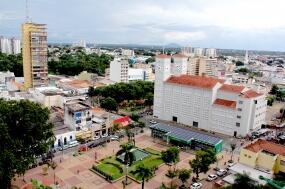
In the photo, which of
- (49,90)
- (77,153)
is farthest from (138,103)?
(77,153)

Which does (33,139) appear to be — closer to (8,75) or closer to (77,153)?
(77,153)

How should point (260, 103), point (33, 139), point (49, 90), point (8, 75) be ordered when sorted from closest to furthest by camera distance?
point (33, 139), point (260, 103), point (49, 90), point (8, 75)

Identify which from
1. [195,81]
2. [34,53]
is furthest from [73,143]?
[34,53]

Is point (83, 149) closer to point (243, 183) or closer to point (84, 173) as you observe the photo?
point (84, 173)

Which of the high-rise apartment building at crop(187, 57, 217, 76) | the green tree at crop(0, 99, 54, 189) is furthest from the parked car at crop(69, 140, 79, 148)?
the high-rise apartment building at crop(187, 57, 217, 76)

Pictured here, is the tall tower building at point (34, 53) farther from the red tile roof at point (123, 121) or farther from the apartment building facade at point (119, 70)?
the red tile roof at point (123, 121)

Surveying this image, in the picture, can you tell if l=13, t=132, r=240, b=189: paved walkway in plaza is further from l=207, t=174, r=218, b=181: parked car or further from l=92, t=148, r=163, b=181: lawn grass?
l=92, t=148, r=163, b=181: lawn grass

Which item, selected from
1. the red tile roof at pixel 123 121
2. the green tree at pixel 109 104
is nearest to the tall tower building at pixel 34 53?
the green tree at pixel 109 104

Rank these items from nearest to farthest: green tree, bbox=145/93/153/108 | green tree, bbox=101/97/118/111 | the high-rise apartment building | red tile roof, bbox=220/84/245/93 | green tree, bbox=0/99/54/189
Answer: green tree, bbox=0/99/54/189 → red tile roof, bbox=220/84/245/93 → green tree, bbox=101/97/118/111 → green tree, bbox=145/93/153/108 → the high-rise apartment building
